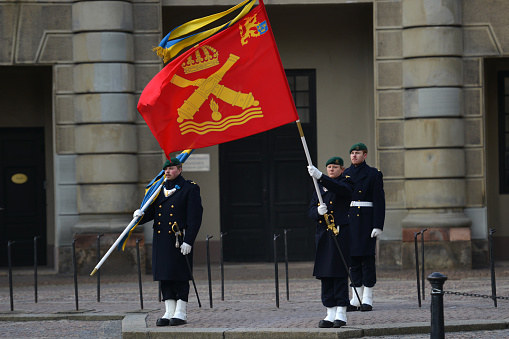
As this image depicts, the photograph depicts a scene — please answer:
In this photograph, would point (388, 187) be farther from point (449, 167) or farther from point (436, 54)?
point (436, 54)

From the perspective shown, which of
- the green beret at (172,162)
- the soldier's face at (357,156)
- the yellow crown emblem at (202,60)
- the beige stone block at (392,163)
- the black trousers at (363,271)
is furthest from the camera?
the beige stone block at (392,163)

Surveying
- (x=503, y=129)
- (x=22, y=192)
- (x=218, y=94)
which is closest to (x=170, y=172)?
(x=218, y=94)

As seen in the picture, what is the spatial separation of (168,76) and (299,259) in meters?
9.40

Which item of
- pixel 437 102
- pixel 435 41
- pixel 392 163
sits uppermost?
pixel 435 41

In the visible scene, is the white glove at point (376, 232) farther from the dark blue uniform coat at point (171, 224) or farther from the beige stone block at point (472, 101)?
the beige stone block at point (472, 101)

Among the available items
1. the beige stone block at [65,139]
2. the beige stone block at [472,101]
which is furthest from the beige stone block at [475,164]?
the beige stone block at [65,139]

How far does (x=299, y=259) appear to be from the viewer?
20.1 meters

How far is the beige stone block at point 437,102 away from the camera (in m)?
17.9

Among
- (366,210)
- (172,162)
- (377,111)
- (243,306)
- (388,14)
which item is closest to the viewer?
(172,162)

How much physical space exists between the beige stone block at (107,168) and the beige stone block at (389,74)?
4.56m

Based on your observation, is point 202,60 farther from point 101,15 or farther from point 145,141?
point 145,141

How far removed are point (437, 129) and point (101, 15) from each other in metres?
6.01

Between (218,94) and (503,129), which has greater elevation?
(218,94)

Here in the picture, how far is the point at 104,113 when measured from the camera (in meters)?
18.0
